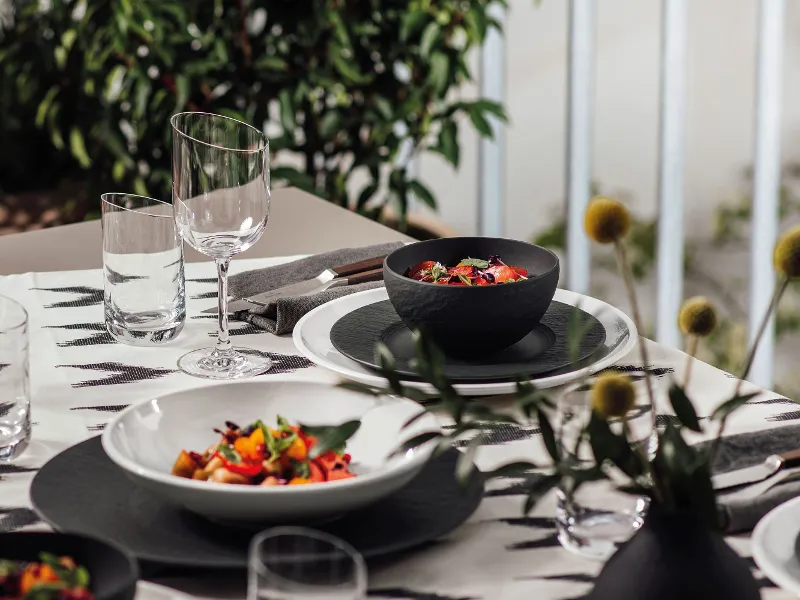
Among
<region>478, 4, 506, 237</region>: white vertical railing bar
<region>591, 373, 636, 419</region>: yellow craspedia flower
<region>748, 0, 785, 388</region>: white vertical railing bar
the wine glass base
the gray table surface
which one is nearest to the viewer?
<region>591, 373, 636, 419</region>: yellow craspedia flower

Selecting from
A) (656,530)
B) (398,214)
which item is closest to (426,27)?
(398,214)

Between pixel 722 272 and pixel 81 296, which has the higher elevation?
pixel 81 296

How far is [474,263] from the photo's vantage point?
3.78 ft

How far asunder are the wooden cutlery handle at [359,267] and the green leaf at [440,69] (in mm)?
1464

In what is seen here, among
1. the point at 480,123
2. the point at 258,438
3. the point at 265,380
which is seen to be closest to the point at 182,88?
the point at 480,123

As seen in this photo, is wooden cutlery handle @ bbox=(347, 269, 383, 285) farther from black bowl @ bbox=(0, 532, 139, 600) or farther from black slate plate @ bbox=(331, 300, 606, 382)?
black bowl @ bbox=(0, 532, 139, 600)

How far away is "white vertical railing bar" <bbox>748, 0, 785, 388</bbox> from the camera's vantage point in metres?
2.43

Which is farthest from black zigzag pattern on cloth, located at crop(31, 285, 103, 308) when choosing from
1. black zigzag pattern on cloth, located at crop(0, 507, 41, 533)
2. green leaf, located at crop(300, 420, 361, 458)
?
green leaf, located at crop(300, 420, 361, 458)

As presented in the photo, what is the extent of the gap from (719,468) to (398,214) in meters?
2.15

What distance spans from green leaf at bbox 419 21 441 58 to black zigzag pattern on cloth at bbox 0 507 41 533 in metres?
2.09

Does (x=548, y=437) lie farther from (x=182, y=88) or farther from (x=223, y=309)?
(x=182, y=88)

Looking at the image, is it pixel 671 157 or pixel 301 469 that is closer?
pixel 301 469

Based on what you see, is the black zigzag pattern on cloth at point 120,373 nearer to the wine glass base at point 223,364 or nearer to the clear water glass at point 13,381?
the wine glass base at point 223,364

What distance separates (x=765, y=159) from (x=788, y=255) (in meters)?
2.06
